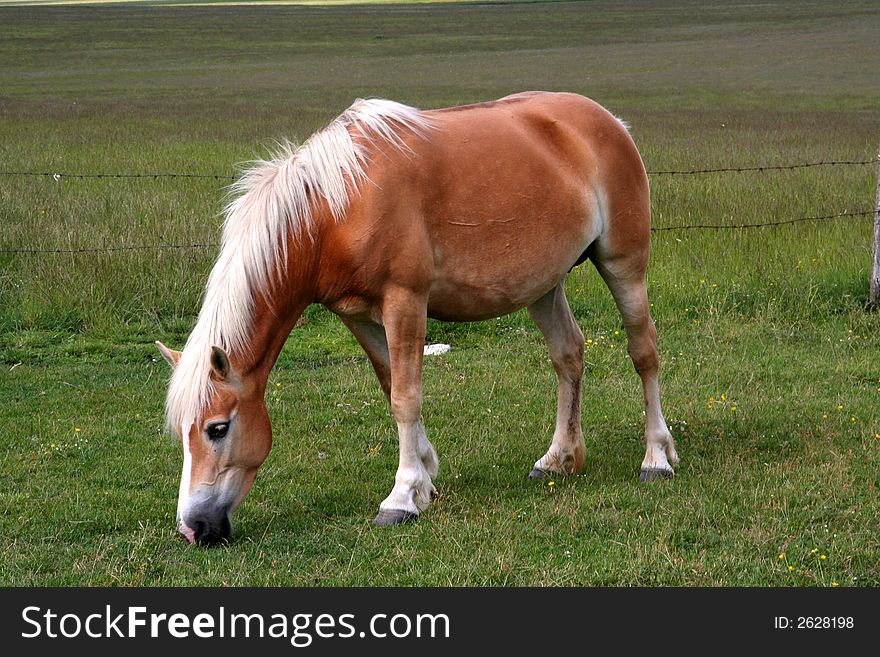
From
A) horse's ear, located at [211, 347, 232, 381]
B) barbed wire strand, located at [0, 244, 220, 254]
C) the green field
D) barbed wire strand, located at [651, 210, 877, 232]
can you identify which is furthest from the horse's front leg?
barbed wire strand, located at [651, 210, 877, 232]

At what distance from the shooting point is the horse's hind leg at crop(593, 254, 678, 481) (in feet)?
18.5

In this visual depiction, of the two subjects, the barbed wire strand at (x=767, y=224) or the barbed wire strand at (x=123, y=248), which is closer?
the barbed wire strand at (x=123, y=248)

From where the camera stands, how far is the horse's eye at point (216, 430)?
177 inches

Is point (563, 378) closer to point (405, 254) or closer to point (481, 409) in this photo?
point (481, 409)

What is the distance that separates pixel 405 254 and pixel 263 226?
0.64 m

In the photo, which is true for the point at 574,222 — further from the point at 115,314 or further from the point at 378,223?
the point at 115,314

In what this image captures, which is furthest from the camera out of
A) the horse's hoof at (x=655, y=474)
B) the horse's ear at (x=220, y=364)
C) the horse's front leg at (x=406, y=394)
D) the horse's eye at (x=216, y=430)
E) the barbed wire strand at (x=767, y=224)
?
the barbed wire strand at (x=767, y=224)

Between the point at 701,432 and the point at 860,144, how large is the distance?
13310 millimetres

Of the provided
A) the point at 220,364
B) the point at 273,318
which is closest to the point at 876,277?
the point at 273,318

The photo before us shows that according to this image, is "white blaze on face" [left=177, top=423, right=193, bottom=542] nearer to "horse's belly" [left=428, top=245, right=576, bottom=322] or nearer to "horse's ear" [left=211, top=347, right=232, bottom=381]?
"horse's ear" [left=211, top=347, right=232, bottom=381]

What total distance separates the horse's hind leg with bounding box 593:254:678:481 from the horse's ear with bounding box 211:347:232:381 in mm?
2177

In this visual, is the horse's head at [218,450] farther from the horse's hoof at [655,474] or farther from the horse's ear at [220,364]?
the horse's hoof at [655,474]

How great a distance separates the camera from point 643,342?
576 centimetres

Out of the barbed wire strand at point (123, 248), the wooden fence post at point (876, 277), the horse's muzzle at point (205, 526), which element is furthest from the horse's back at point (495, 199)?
the barbed wire strand at point (123, 248)
